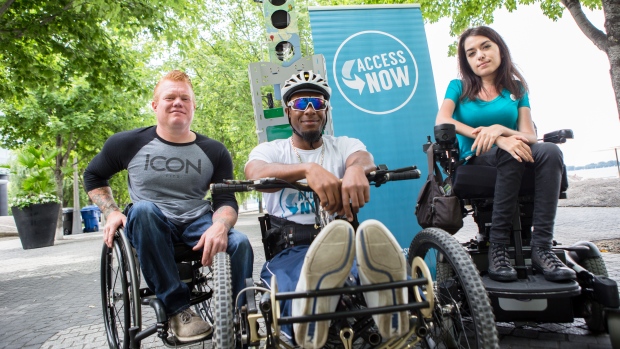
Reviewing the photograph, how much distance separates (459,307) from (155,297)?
164cm

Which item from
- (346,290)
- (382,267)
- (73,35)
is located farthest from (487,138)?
(73,35)

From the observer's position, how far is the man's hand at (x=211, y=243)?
236cm

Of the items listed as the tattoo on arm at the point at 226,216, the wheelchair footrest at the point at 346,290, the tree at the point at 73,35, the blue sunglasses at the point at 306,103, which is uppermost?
the tree at the point at 73,35

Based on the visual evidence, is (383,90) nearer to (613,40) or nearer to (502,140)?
(502,140)

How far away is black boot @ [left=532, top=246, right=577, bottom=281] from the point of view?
227 centimetres

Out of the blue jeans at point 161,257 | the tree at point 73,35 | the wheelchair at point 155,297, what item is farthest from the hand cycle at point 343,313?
the tree at point 73,35

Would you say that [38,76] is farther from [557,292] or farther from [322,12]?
[557,292]

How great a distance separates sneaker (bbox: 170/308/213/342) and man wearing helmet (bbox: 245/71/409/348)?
1.53ft

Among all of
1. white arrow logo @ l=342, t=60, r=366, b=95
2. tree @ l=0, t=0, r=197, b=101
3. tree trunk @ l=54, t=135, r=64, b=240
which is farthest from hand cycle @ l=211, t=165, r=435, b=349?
tree trunk @ l=54, t=135, r=64, b=240

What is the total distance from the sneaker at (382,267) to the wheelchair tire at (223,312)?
57 cm

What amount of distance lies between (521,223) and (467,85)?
3.43 ft

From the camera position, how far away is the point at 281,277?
1990 millimetres

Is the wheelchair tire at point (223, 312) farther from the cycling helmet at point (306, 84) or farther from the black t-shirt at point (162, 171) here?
the cycling helmet at point (306, 84)

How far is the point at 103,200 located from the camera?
2.83 meters
